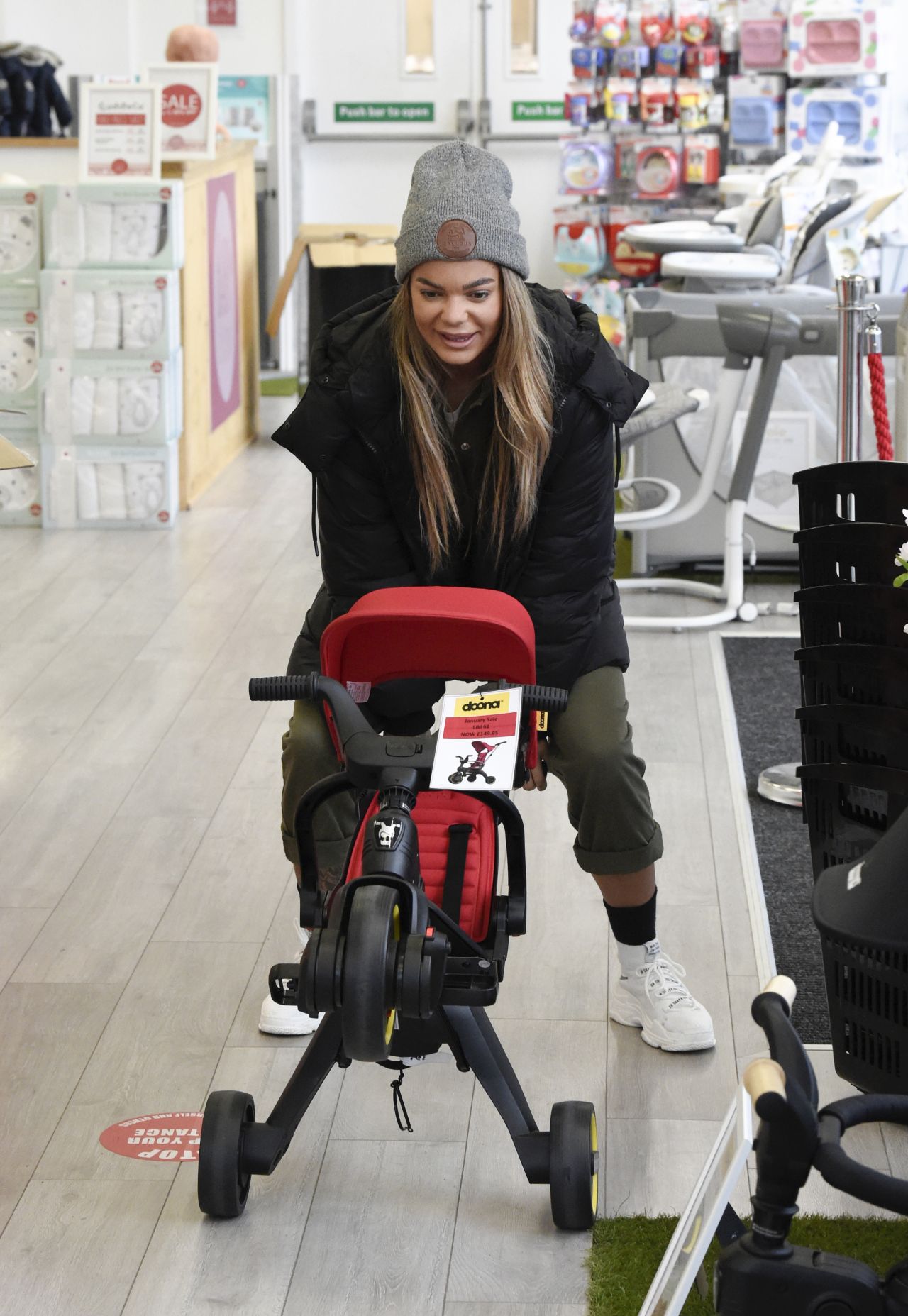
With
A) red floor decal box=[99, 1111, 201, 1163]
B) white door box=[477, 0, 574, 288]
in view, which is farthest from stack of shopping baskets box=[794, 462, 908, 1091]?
white door box=[477, 0, 574, 288]

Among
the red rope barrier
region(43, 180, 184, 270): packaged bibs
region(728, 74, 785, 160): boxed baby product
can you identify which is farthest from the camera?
region(728, 74, 785, 160): boxed baby product

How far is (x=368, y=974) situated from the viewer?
5.63ft

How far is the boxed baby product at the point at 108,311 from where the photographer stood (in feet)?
18.9

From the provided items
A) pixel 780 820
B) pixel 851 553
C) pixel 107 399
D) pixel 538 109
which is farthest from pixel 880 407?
pixel 538 109

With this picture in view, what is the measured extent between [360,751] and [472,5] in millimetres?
9448

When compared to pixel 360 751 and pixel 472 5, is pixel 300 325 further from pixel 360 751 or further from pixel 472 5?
pixel 360 751

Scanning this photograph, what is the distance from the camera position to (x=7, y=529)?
600 cm

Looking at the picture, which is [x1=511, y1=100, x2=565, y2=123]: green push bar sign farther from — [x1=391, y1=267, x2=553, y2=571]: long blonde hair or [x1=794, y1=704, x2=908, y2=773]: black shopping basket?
[x1=794, y1=704, x2=908, y2=773]: black shopping basket

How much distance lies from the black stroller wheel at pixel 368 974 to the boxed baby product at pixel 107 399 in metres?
4.36

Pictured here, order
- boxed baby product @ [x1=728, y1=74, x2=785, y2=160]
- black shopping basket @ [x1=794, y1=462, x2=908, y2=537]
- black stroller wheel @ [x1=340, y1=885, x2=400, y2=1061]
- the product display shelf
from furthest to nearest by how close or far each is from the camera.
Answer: boxed baby product @ [x1=728, y1=74, x2=785, y2=160]
the product display shelf
black shopping basket @ [x1=794, y1=462, x2=908, y2=537]
black stroller wheel @ [x1=340, y1=885, x2=400, y2=1061]

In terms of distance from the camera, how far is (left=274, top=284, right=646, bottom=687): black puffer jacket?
225cm

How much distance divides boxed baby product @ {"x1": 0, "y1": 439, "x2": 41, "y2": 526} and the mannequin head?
2.35m

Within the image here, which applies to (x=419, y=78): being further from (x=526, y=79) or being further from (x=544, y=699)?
(x=544, y=699)

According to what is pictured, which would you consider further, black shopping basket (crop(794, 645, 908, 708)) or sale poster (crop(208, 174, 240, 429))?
sale poster (crop(208, 174, 240, 429))
